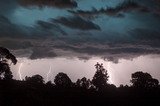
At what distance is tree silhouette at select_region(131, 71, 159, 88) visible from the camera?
578 ft

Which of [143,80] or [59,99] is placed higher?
[143,80]

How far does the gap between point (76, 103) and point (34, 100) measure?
16.4 m

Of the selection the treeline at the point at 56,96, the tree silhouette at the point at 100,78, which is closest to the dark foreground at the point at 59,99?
the treeline at the point at 56,96

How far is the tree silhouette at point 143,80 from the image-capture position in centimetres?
17618

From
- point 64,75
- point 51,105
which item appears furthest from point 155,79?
point 51,105

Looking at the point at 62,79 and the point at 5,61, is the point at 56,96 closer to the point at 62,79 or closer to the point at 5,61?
the point at 5,61

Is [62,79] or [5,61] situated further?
[62,79]

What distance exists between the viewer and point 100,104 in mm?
102688

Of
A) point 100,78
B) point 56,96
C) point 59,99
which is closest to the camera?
point 59,99

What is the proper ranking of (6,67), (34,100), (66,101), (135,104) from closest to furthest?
(34,100) < (66,101) < (135,104) < (6,67)

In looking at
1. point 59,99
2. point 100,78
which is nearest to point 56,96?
point 59,99

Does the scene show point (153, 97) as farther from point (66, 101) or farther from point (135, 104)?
point (66, 101)

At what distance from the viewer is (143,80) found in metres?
180

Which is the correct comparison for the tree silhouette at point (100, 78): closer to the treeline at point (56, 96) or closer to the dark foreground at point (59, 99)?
the treeline at point (56, 96)
